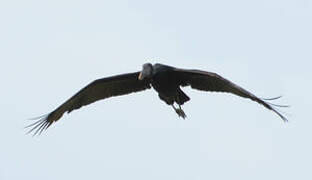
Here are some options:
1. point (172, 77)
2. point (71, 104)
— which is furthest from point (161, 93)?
point (71, 104)

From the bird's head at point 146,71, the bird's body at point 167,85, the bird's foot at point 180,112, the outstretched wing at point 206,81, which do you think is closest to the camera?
the outstretched wing at point 206,81

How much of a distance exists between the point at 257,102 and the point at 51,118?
204 inches

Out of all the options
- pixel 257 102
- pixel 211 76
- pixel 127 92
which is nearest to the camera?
pixel 257 102

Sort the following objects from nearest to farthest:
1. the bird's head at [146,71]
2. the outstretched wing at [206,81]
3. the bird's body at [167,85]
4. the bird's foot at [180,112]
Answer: the outstretched wing at [206,81] → the bird's head at [146,71] → the bird's body at [167,85] → the bird's foot at [180,112]

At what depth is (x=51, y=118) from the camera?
851 inches

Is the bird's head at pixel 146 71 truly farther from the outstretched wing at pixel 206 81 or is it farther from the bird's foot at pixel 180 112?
the bird's foot at pixel 180 112

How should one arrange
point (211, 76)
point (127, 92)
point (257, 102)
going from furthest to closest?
point (127, 92) < point (211, 76) < point (257, 102)

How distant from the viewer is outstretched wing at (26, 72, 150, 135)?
2123 centimetres

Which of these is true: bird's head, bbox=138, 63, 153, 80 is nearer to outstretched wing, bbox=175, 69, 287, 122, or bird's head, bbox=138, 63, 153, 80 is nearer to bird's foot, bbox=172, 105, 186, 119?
outstretched wing, bbox=175, 69, 287, 122

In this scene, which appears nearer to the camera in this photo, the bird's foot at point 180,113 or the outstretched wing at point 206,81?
the outstretched wing at point 206,81

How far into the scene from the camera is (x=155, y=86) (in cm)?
A: 2044

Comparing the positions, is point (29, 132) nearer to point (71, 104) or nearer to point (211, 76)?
point (71, 104)

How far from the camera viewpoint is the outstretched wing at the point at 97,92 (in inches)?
836

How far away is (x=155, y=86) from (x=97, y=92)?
5.35 feet
